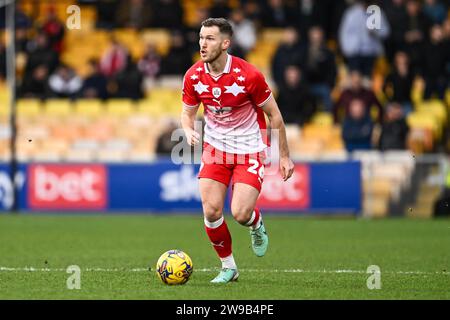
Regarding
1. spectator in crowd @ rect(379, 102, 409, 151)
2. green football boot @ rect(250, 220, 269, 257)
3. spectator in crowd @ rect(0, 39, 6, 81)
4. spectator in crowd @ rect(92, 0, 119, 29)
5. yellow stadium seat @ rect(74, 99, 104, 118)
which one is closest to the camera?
green football boot @ rect(250, 220, 269, 257)

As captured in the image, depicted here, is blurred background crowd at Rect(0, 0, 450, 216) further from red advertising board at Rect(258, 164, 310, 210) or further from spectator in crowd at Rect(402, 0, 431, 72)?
red advertising board at Rect(258, 164, 310, 210)

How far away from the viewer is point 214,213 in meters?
10.1

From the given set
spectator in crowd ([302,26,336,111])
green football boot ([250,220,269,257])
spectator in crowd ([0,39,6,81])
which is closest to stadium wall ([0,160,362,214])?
spectator in crowd ([302,26,336,111])

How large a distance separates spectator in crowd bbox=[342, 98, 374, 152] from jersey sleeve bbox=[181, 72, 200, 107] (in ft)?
33.8

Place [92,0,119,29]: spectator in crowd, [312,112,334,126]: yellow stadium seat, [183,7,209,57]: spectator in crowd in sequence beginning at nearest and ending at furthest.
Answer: [312,112,334,126]: yellow stadium seat < [183,7,209,57]: spectator in crowd < [92,0,119,29]: spectator in crowd

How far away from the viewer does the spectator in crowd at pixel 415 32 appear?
72.9ft

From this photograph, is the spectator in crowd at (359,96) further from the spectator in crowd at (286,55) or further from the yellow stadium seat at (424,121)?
the spectator in crowd at (286,55)

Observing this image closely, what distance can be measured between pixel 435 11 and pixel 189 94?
1414 centimetres

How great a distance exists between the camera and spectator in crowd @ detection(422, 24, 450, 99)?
22.1 metres

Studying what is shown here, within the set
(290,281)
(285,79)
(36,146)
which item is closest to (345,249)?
(290,281)

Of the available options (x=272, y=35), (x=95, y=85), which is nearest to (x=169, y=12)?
(x=272, y=35)

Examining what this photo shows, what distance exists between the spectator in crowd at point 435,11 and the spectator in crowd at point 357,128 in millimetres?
3847

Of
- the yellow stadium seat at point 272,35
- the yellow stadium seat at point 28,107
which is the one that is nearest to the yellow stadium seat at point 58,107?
the yellow stadium seat at point 28,107

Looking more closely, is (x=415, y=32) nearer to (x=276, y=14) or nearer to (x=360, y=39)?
(x=360, y=39)
